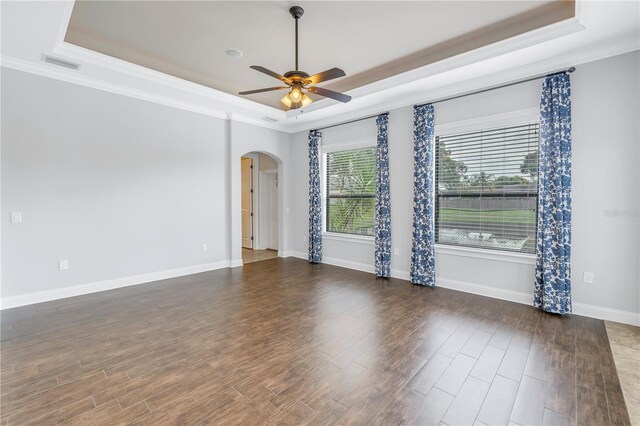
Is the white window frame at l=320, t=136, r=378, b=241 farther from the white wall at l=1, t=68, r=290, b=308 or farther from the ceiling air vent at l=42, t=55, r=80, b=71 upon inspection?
the ceiling air vent at l=42, t=55, r=80, b=71

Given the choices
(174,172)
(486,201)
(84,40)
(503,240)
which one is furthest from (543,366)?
(84,40)

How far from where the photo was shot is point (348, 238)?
6160mm

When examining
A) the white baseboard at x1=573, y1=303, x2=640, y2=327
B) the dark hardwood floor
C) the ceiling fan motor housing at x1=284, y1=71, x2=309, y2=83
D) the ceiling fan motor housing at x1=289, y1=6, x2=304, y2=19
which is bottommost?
the dark hardwood floor

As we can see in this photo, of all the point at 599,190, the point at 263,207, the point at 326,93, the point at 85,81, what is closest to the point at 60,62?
the point at 85,81

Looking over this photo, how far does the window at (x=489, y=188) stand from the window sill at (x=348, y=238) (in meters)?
1.37

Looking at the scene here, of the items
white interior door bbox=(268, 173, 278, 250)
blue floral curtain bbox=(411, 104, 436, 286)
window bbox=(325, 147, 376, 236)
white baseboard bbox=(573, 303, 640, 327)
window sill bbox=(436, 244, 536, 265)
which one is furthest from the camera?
white interior door bbox=(268, 173, 278, 250)

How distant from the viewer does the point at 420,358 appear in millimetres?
2670

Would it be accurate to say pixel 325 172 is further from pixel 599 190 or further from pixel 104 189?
pixel 599 190

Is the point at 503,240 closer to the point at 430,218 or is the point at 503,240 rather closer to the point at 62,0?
the point at 430,218

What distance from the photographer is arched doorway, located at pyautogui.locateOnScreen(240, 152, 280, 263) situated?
26.7 feet

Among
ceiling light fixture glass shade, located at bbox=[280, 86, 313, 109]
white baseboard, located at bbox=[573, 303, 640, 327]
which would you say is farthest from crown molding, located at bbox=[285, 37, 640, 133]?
white baseboard, located at bbox=[573, 303, 640, 327]

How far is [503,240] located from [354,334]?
2.67 m

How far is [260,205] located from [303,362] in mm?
6009

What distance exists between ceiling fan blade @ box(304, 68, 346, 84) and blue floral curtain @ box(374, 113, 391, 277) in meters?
2.41
